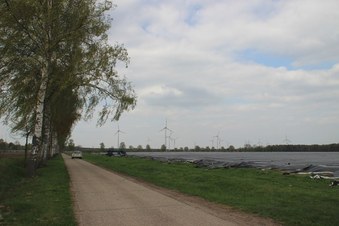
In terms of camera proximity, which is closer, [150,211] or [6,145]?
[150,211]

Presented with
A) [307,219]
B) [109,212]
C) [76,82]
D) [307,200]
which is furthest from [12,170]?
[307,219]

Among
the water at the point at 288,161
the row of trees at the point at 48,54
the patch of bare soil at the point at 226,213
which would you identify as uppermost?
the row of trees at the point at 48,54

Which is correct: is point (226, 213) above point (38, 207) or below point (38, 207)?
below

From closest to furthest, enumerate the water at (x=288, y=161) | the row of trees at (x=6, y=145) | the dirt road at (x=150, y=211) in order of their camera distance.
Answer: the dirt road at (x=150, y=211) < the water at (x=288, y=161) < the row of trees at (x=6, y=145)

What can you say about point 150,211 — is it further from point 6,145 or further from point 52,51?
point 6,145

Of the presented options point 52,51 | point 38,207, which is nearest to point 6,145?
point 52,51

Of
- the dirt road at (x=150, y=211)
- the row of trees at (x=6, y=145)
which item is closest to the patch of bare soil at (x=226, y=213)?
the dirt road at (x=150, y=211)

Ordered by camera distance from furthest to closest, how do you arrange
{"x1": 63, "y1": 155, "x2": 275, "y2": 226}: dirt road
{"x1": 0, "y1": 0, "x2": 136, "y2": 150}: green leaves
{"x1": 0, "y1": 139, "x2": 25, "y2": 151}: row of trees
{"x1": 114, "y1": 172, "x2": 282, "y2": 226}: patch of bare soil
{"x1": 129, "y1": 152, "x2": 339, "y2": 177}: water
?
{"x1": 0, "y1": 139, "x2": 25, "y2": 151}: row of trees < {"x1": 129, "y1": 152, "x2": 339, "y2": 177}: water < {"x1": 0, "y1": 0, "x2": 136, "y2": 150}: green leaves < {"x1": 114, "y1": 172, "x2": 282, "y2": 226}: patch of bare soil < {"x1": 63, "y1": 155, "x2": 275, "y2": 226}: dirt road

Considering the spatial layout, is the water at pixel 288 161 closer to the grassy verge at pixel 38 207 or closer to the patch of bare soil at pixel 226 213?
the patch of bare soil at pixel 226 213

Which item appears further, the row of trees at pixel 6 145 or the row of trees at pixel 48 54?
the row of trees at pixel 6 145

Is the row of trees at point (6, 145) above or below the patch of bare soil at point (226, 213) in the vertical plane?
above

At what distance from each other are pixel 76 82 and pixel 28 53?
3.14m

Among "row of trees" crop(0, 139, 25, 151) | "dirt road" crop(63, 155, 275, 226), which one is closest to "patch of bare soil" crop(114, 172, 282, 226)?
"dirt road" crop(63, 155, 275, 226)

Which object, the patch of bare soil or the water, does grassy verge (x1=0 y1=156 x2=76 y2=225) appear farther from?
the water
